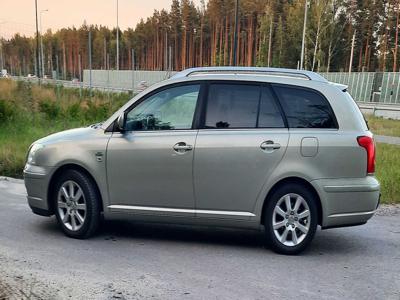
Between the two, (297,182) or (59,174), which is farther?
(59,174)

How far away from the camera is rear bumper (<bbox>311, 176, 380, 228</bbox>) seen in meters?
4.71

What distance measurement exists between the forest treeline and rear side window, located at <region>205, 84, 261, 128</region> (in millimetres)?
46206

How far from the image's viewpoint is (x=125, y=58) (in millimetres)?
104250

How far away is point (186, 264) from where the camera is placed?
14.7 ft

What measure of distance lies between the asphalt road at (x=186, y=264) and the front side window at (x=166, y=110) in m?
1.38

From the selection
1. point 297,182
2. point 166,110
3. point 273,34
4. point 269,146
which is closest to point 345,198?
point 297,182

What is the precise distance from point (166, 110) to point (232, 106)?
2.55 ft

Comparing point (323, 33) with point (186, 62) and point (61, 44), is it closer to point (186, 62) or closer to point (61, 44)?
point (186, 62)

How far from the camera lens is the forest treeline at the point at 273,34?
53.2 metres

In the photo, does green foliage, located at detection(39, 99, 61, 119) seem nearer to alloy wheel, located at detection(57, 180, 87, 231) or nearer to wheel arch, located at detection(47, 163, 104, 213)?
wheel arch, located at detection(47, 163, 104, 213)

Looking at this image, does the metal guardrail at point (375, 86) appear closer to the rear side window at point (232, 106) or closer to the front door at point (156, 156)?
the rear side window at point (232, 106)

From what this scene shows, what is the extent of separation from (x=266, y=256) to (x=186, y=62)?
76121 millimetres

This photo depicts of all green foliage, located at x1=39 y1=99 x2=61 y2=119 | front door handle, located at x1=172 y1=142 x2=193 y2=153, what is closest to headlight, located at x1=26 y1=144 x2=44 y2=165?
front door handle, located at x1=172 y1=142 x2=193 y2=153

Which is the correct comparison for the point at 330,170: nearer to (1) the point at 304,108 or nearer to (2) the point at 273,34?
(1) the point at 304,108
